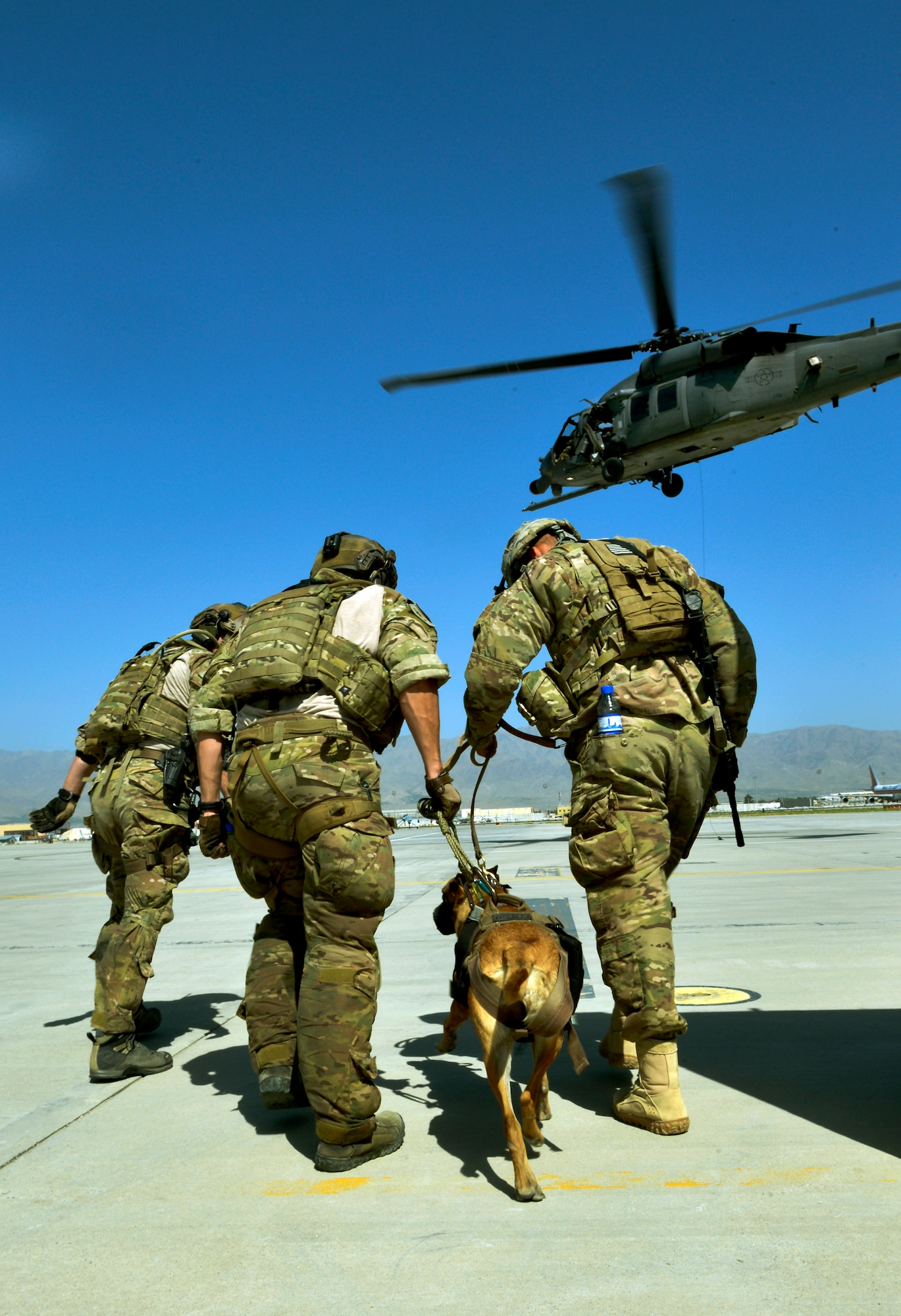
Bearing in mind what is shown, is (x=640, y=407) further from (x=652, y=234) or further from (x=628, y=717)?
(x=628, y=717)

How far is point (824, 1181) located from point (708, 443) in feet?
48.9

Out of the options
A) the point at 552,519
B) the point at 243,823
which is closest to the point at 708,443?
the point at 552,519

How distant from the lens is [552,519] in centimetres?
381

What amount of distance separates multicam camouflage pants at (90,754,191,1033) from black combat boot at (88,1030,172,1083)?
43mm

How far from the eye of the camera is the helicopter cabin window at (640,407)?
16062 mm

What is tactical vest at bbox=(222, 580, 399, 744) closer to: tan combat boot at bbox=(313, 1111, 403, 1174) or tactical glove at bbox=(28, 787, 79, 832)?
tan combat boot at bbox=(313, 1111, 403, 1174)

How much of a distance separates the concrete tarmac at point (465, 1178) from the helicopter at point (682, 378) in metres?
11.7

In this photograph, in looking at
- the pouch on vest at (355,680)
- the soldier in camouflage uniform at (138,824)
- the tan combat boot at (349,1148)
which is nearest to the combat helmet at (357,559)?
the pouch on vest at (355,680)

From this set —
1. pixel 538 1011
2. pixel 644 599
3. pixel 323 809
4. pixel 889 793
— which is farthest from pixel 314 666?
pixel 889 793

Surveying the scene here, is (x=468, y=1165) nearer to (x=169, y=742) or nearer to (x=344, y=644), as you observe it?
(x=344, y=644)

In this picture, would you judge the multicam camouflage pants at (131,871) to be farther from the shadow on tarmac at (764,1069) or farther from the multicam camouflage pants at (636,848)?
the multicam camouflage pants at (636,848)

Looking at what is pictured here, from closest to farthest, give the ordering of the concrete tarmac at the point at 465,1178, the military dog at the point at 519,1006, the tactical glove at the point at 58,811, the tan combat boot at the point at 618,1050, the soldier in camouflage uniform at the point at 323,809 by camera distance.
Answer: the concrete tarmac at the point at 465,1178
the military dog at the point at 519,1006
the soldier in camouflage uniform at the point at 323,809
the tan combat boot at the point at 618,1050
the tactical glove at the point at 58,811

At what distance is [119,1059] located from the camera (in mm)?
4016

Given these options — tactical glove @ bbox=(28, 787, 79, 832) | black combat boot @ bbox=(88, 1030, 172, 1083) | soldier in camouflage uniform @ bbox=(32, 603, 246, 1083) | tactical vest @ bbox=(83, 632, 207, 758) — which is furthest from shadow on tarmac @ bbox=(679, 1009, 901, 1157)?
tactical glove @ bbox=(28, 787, 79, 832)
